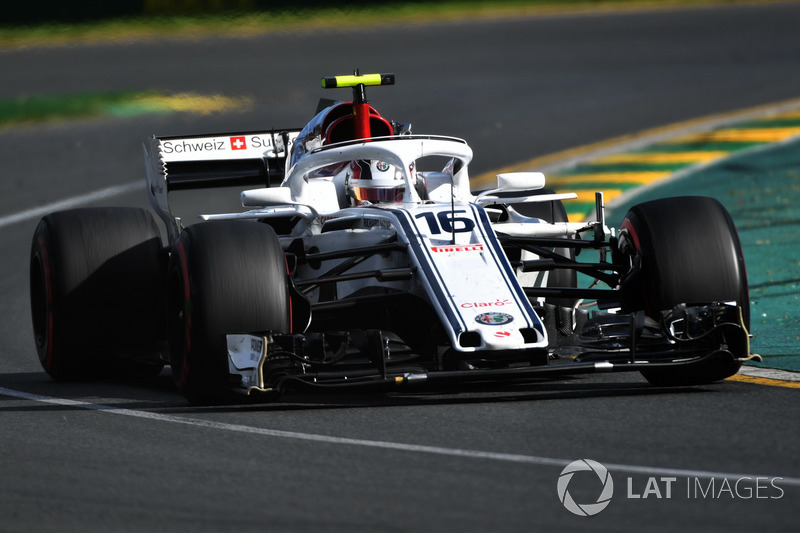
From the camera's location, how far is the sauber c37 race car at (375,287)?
317 inches

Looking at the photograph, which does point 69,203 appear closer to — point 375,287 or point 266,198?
point 266,198

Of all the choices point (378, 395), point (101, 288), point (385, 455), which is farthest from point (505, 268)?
point (101, 288)

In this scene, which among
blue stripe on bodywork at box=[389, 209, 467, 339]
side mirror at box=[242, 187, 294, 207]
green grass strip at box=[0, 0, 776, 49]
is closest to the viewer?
blue stripe on bodywork at box=[389, 209, 467, 339]

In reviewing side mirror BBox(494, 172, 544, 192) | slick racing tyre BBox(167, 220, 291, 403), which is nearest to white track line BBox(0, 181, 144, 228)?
side mirror BBox(494, 172, 544, 192)

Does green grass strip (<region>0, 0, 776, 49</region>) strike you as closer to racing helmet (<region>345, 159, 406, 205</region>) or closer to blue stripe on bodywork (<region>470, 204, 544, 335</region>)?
racing helmet (<region>345, 159, 406, 205</region>)

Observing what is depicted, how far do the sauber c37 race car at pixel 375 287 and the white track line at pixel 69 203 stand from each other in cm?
727

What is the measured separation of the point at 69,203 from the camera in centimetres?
1822

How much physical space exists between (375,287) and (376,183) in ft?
4.06

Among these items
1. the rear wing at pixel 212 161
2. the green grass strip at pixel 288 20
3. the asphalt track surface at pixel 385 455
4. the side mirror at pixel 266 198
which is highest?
the green grass strip at pixel 288 20

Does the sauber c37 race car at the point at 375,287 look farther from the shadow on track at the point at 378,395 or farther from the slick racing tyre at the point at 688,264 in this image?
the shadow on track at the point at 378,395

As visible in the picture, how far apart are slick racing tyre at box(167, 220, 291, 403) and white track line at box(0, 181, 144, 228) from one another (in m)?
9.45

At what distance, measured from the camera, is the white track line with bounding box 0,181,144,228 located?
1741 cm

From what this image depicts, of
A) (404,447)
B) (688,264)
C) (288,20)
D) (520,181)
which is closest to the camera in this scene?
(404,447)

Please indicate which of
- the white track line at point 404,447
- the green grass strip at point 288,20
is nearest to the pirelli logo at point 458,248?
the white track line at point 404,447
